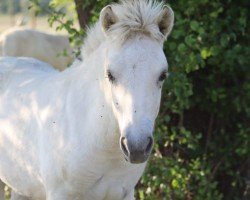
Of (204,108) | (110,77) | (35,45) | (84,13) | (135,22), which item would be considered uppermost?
(135,22)

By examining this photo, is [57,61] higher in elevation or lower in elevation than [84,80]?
lower

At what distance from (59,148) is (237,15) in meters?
2.48

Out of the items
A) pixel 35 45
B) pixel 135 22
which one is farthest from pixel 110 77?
pixel 35 45

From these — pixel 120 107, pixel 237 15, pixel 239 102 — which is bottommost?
pixel 239 102

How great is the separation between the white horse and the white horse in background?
7398mm

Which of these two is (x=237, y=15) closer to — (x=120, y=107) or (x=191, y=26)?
(x=191, y=26)

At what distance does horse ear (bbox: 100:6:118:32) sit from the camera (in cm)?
364

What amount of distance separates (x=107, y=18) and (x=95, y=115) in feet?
1.79

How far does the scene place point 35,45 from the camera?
12734 mm

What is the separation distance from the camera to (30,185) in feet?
14.1

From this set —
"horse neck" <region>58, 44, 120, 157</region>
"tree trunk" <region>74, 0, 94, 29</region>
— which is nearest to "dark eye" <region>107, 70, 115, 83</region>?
"horse neck" <region>58, 44, 120, 157</region>

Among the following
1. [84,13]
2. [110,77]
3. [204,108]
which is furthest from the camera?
[204,108]

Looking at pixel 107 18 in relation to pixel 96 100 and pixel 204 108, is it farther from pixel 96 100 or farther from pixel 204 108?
pixel 204 108

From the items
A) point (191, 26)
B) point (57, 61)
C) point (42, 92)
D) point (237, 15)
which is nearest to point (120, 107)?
point (42, 92)
